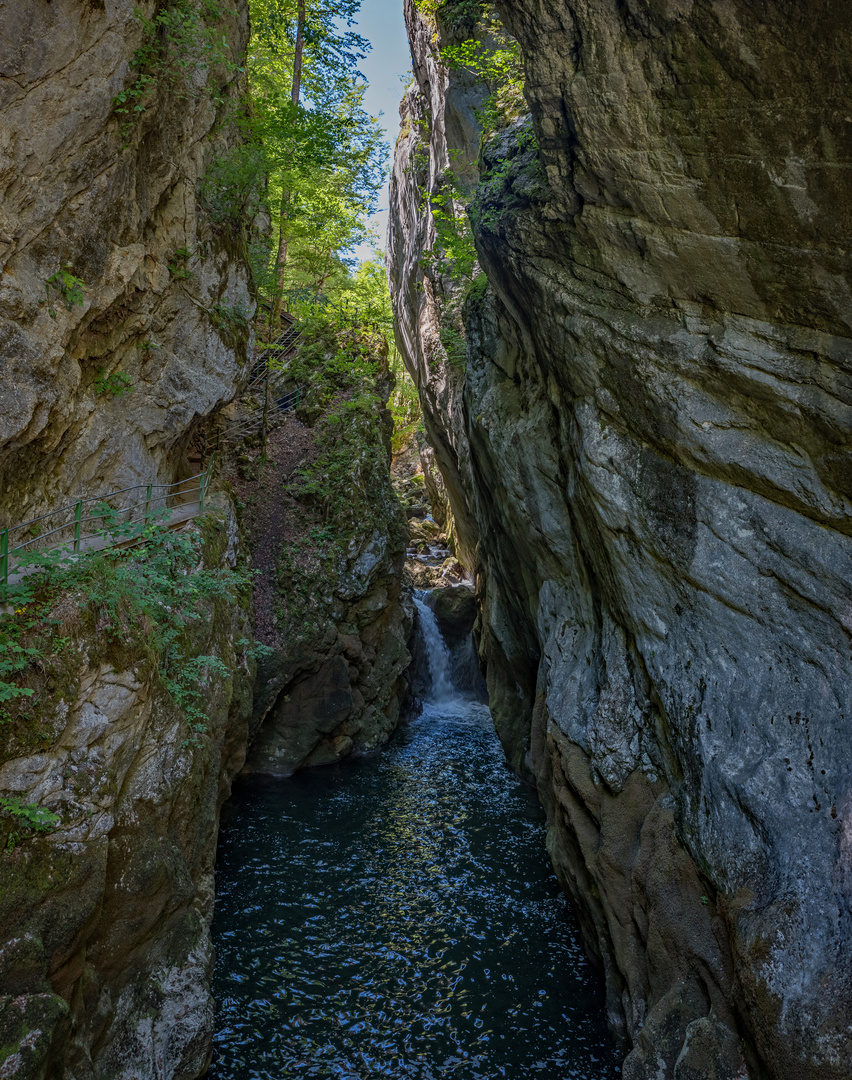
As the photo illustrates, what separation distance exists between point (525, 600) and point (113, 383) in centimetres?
1031

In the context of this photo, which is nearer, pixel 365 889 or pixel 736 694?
pixel 736 694

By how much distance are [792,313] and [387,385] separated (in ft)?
63.0

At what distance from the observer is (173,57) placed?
1228cm

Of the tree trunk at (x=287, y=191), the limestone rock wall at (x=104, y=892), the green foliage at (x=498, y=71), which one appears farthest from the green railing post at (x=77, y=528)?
the tree trunk at (x=287, y=191)

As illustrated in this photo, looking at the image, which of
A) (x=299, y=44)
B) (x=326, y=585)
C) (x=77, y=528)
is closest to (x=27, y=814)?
(x=77, y=528)

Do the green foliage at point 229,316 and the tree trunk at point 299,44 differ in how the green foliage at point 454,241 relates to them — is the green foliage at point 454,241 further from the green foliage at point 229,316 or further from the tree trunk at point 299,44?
the green foliage at point 229,316

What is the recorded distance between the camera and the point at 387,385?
2603 centimetres

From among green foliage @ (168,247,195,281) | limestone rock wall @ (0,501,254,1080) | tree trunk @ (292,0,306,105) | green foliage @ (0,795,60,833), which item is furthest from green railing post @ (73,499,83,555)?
tree trunk @ (292,0,306,105)

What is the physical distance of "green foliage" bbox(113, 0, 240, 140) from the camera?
11.4 meters

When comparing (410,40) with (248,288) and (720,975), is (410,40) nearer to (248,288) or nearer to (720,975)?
(248,288)

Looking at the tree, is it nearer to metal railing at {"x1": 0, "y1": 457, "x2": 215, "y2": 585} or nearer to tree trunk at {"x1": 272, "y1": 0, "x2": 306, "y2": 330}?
tree trunk at {"x1": 272, "y1": 0, "x2": 306, "y2": 330}

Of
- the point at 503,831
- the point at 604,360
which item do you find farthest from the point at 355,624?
the point at 604,360

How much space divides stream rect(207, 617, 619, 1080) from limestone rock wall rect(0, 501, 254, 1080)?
1.31 m

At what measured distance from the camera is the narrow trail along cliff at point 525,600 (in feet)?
22.6
